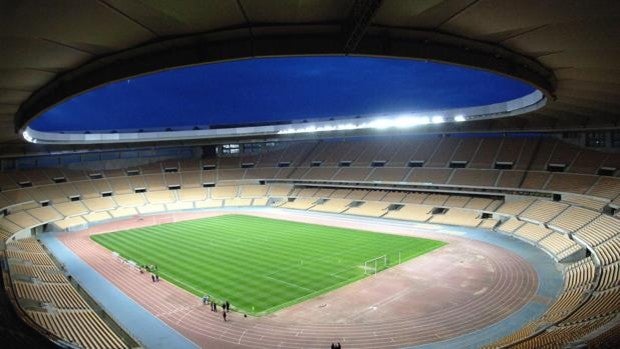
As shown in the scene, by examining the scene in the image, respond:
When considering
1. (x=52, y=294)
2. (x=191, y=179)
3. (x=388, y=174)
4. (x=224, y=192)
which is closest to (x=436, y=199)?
(x=388, y=174)

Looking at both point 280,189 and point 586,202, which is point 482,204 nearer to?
point 586,202

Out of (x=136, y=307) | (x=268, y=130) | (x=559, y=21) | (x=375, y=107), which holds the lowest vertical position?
(x=136, y=307)

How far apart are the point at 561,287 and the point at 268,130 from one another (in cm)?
3671

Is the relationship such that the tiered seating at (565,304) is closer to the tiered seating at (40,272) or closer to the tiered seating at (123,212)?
the tiered seating at (40,272)

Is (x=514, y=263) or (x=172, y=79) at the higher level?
(x=172, y=79)

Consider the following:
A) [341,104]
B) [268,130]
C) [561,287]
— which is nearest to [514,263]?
[561,287]

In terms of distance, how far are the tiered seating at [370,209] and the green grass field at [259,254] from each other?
23.3 ft

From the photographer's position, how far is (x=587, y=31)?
9.01 metres

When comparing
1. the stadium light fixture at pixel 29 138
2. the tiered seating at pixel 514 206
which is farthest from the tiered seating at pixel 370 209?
the stadium light fixture at pixel 29 138

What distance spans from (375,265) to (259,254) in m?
8.95

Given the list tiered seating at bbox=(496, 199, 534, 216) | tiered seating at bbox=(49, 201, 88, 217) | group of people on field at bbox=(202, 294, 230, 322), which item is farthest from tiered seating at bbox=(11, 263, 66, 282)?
tiered seating at bbox=(496, 199, 534, 216)

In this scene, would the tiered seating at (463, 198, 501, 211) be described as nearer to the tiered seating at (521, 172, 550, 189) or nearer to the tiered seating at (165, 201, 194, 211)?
the tiered seating at (521, 172, 550, 189)

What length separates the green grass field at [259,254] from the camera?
2228 centimetres

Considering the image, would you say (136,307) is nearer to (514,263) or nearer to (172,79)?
(514,263)
